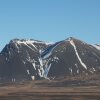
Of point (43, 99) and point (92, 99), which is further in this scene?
point (43, 99)

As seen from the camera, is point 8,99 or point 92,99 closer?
point 92,99

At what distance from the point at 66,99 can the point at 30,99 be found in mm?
10950

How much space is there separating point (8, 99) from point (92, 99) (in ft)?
75.7

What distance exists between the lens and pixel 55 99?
122438 mm

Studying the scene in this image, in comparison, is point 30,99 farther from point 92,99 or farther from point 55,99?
point 92,99

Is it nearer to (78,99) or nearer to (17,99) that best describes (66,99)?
(78,99)

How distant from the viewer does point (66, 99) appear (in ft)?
397

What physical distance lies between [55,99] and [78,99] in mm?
5967

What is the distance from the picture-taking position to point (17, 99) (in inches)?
4953

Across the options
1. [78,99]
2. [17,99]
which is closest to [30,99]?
[17,99]

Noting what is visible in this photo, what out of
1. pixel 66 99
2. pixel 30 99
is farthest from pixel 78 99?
pixel 30 99

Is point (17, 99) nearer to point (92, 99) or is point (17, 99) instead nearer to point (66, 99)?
point (66, 99)

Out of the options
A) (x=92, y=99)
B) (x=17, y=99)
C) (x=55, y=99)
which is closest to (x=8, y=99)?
(x=17, y=99)

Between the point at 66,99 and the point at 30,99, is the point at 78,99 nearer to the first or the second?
the point at 66,99
